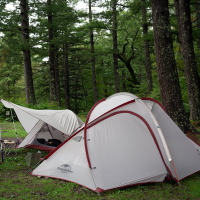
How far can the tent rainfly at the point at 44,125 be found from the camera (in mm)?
6914

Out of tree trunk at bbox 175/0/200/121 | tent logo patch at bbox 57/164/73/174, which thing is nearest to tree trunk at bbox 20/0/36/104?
tree trunk at bbox 175/0/200/121

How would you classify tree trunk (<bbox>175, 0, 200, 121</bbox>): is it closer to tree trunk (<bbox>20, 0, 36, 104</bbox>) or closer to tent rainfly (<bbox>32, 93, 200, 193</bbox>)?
tent rainfly (<bbox>32, 93, 200, 193</bbox>)

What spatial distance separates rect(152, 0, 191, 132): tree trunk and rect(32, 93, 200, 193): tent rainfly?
5.23 ft

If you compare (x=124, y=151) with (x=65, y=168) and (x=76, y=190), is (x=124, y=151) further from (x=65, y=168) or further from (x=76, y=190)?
(x=65, y=168)

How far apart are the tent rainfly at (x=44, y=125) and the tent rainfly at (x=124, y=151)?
5.33 ft

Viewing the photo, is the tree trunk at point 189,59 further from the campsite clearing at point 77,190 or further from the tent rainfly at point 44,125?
the campsite clearing at point 77,190

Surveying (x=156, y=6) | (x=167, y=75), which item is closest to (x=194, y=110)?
(x=167, y=75)

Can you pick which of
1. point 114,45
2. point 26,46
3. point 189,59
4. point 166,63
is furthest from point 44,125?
point 114,45

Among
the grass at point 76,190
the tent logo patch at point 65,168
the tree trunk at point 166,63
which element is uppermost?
the tree trunk at point 166,63

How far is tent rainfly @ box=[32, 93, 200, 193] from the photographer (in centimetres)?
466

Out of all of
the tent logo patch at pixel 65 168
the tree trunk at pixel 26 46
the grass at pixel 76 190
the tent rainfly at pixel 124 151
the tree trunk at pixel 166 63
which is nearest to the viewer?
the grass at pixel 76 190

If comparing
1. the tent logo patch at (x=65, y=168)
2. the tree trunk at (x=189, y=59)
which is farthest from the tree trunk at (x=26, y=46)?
the tent logo patch at (x=65, y=168)

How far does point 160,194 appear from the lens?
14.1ft

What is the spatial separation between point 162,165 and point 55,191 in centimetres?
200
